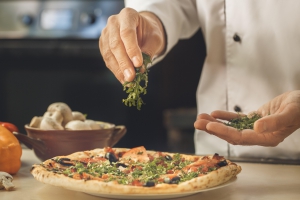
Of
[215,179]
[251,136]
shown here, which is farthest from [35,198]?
[251,136]

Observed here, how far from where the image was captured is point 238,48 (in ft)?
6.40

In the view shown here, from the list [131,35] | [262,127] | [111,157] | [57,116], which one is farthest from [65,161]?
[262,127]

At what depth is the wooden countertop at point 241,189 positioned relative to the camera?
3.99ft

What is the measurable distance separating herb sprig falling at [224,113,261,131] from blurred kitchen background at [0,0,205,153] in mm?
1631

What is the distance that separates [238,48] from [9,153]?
36.8 inches

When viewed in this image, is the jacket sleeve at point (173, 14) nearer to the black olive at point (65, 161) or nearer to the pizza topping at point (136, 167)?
the pizza topping at point (136, 167)

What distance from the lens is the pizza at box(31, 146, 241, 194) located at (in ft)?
3.65

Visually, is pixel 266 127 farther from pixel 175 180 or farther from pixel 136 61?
pixel 136 61

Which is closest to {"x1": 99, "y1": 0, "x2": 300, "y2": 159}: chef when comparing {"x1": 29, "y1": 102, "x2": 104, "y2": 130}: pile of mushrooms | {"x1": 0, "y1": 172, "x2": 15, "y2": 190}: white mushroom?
{"x1": 29, "y1": 102, "x2": 104, "y2": 130}: pile of mushrooms

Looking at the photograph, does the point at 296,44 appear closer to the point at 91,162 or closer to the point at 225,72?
the point at 225,72

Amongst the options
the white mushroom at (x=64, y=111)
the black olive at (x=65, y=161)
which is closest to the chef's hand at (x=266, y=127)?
the black olive at (x=65, y=161)

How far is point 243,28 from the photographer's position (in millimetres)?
1934

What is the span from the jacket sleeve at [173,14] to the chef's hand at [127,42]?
0.17 metres

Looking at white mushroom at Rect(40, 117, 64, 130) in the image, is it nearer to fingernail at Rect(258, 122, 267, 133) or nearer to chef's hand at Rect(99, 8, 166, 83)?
chef's hand at Rect(99, 8, 166, 83)
